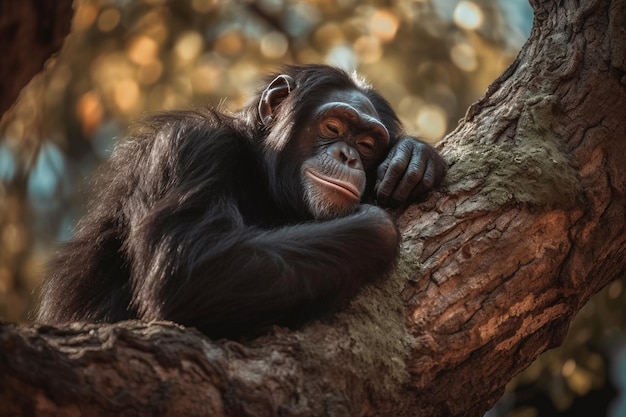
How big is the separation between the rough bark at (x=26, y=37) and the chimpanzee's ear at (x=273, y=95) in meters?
A: 3.73

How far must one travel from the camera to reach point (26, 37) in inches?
133

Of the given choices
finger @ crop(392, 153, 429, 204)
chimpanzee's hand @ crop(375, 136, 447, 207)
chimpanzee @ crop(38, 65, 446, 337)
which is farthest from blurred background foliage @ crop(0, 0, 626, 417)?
finger @ crop(392, 153, 429, 204)

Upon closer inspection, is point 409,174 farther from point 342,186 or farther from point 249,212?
point 249,212

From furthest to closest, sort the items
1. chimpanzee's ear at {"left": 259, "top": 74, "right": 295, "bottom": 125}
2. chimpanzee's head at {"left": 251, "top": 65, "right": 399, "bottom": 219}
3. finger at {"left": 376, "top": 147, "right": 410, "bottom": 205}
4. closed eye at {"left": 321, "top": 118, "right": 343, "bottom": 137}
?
chimpanzee's ear at {"left": 259, "top": 74, "right": 295, "bottom": 125}, closed eye at {"left": 321, "top": 118, "right": 343, "bottom": 137}, chimpanzee's head at {"left": 251, "top": 65, "right": 399, "bottom": 219}, finger at {"left": 376, "top": 147, "right": 410, "bottom": 205}

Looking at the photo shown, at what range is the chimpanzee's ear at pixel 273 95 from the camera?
7219 millimetres

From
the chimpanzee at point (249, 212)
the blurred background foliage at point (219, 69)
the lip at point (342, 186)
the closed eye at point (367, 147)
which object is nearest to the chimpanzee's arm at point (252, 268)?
the chimpanzee at point (249, 212)

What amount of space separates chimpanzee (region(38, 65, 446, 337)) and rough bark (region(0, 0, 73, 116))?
203cm

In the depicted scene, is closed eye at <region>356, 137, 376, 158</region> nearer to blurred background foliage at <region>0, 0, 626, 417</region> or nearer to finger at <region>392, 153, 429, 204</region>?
finger at <region>392, 153, 429, 204</region>

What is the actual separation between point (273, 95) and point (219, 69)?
4.49 meters

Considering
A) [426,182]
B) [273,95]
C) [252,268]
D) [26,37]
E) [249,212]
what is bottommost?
[252,268]

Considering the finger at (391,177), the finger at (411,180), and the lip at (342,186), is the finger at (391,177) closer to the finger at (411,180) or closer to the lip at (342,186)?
the finger at (411,180)

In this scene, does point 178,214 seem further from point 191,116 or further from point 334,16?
point 334,16

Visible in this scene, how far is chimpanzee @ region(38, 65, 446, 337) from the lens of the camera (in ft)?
17.2

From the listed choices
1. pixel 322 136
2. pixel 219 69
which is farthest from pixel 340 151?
pixel 219 69
